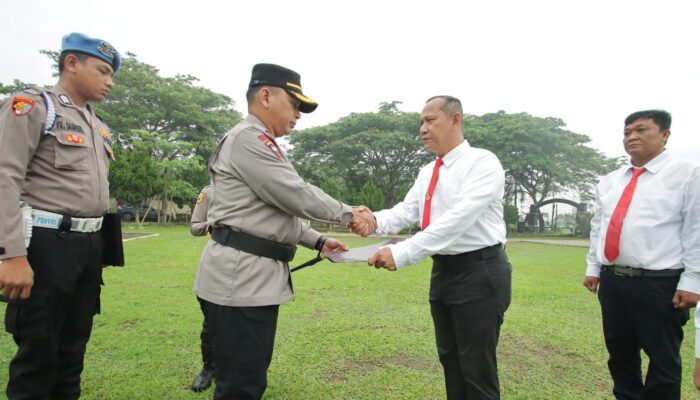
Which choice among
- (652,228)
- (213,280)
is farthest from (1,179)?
(652,228)

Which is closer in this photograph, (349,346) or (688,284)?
(688,284)

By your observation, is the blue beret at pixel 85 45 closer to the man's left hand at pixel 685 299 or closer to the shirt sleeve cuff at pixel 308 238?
the shirt sleeve cuff at pixel 308 238

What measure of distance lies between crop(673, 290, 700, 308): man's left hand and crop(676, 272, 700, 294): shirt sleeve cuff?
2cm

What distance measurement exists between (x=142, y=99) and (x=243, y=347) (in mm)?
30910

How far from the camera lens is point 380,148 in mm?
29500

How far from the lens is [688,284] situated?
2.67 metres

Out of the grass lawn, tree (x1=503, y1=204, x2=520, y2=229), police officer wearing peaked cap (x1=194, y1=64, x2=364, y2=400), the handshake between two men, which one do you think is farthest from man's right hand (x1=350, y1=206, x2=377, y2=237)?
tree (x1=503, y1=204, x2=520, y2=229)

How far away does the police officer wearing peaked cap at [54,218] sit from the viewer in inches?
83.3

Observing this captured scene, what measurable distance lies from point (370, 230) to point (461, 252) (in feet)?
2.17

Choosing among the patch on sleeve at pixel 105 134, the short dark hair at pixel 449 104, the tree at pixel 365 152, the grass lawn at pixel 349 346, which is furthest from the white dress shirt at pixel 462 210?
the tree at pixel 365 152

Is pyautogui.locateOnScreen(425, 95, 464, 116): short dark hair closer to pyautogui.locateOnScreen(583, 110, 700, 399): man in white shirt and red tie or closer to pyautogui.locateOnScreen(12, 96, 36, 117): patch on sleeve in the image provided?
pyautogui.locateOnScreen(583, 110, 700, 399): man in white shirt and red tie

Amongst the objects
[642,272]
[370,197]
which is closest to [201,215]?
[642,272]

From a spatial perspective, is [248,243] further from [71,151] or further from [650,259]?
[650,259]

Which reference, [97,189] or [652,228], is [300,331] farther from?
[652,228]
